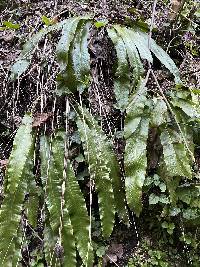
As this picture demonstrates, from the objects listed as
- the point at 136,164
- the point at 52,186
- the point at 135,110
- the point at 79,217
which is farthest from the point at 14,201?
the point at 135,110

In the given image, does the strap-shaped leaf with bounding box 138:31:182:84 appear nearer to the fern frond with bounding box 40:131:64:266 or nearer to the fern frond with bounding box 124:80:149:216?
the fern frond with bounding box 124:80:149:216

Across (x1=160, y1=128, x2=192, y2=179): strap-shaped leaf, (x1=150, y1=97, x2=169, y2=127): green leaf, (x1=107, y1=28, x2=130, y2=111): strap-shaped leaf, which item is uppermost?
(x1=107, y1=28, x2=130, y2=111): strap-shaped leaf

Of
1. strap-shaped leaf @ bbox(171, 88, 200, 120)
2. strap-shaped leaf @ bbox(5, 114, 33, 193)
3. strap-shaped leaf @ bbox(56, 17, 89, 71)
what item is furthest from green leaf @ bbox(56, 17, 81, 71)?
strap-shaped leaf @ bbox(171, 88, 200, 120)

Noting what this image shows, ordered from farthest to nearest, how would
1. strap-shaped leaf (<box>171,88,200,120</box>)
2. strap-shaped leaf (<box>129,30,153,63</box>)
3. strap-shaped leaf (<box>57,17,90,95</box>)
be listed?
strap-shaped leaf (<box>129,30,153,63</box>)
strap-shaped leaf (<box>57,17,90,95</box>)
strap-shaped leaf (<box>171,88,200,120</box>)

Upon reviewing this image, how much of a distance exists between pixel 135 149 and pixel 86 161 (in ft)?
0.84

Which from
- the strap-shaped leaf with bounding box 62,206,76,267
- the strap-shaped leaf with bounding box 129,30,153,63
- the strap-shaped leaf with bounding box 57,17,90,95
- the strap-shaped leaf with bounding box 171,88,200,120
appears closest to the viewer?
the strap-shaped leaf with bounding box 62,206,76,267

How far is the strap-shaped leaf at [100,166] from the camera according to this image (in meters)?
1.72

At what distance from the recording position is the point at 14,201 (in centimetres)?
175

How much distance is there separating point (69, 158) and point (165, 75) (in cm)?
85

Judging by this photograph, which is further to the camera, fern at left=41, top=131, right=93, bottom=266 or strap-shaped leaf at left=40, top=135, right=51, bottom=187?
strap-shaped leaf at left=40, top=135, right=51, bottom=187

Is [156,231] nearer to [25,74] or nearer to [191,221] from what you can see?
[191,221]

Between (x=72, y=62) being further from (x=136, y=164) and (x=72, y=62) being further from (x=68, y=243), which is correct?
(x=68, y=243)

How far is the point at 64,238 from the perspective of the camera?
1.69 metres

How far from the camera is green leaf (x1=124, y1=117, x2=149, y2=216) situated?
5.50ft
